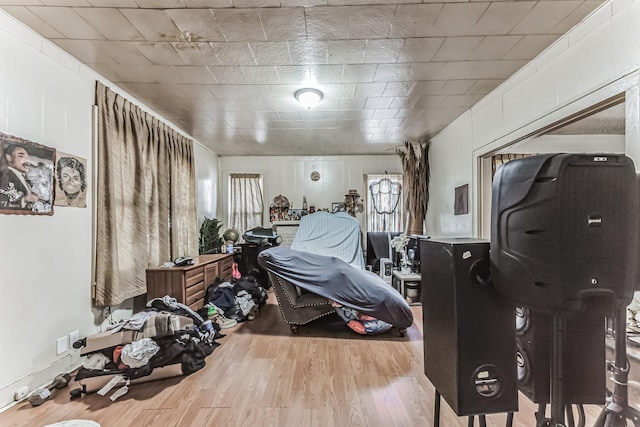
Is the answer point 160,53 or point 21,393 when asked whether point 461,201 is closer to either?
point 160,53

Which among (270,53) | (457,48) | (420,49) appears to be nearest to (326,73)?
(270,53)

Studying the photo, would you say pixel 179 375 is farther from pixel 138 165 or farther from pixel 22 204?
pixel 138 165

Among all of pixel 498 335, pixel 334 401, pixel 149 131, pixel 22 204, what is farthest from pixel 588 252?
pixel 149 131

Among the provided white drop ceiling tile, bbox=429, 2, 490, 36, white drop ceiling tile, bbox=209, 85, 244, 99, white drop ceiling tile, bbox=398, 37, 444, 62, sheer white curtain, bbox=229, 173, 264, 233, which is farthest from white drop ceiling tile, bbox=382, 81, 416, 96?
sheer white curtain, bbox=229, 173, 264, 233

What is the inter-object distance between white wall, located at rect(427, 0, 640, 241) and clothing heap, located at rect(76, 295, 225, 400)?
3.37 meters

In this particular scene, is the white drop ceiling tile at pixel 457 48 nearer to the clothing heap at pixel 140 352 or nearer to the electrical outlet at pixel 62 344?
the clothing heap at pixel 140 352

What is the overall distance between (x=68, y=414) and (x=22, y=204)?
1.46 meters

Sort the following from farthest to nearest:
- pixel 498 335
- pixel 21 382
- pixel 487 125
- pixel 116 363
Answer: pixel 487 125
pixel 116 363
pixel 21 382
pixel 498 335

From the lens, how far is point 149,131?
367cm

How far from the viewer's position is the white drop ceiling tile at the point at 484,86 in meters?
3.00

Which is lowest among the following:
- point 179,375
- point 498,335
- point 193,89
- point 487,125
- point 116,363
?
point 179,375

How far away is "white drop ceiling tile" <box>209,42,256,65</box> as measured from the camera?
2.34m

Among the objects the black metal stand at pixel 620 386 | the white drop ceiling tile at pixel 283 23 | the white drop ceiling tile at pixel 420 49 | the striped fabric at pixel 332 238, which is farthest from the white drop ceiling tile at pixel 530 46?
the striped fabric at pixel 332 238

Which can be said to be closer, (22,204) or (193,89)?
(22,204)
